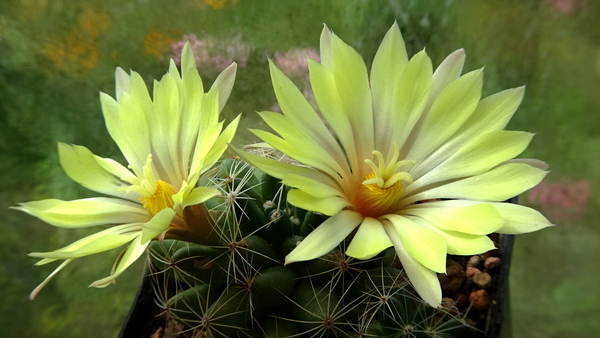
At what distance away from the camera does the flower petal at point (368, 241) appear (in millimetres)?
338

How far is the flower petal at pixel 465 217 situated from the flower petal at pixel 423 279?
0.15ft

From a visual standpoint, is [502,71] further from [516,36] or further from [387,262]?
[387,262]

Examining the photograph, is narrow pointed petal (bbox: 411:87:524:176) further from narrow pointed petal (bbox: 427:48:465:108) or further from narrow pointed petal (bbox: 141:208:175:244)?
narrow pointed petal (bbox: 141:208:175:244)

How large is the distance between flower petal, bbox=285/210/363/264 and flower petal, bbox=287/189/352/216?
0.01 metres

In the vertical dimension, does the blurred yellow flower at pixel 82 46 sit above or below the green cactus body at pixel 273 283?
above

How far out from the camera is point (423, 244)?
36 centimetres

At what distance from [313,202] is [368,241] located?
0.06 meters

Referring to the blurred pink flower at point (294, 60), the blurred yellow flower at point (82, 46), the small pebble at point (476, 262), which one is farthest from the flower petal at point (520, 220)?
the blurred yellow flower at point (82, 46)

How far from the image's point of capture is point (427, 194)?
0.45 m

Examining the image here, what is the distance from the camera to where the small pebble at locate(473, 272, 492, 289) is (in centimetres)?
64

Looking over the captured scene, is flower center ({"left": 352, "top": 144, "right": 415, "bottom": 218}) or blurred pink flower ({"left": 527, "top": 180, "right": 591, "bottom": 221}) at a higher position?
flower center ({"left": 352, "top": 144, "right": 415, "bottom": 218})

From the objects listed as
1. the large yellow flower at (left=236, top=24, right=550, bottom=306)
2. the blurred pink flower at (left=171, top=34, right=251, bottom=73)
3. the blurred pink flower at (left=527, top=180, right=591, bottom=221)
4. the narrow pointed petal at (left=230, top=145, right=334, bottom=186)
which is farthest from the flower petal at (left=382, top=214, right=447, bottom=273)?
the blurred pink flower at (left=527, top=180, right=591, bottom=221)

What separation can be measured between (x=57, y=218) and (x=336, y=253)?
291mm

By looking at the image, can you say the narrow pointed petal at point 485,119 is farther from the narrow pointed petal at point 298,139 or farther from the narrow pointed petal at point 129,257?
the narrow pointed petal at point 129,257
